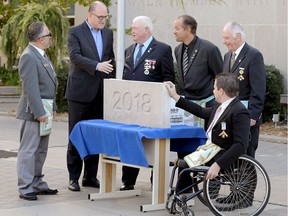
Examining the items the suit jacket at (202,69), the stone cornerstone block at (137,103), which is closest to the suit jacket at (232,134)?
the stone cornerstone block at (137,103)

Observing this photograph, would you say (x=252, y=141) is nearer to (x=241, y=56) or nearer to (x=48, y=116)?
(x=241, y=56)

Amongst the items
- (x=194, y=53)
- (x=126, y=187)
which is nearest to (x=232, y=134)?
(x=194, y=53)

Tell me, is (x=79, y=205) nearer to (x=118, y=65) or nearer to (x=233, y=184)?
(x=233, y=184)

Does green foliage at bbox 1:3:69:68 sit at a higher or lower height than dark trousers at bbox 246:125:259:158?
higher

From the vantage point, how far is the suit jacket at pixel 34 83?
8.47 metres

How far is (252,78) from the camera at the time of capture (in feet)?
27.0

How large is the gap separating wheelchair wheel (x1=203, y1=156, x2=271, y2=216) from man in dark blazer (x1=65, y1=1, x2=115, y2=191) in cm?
222

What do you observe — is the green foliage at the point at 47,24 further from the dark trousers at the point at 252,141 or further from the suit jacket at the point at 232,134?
the suit jacket at the point at 232,134

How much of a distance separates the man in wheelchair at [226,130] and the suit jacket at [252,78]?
0.60 m

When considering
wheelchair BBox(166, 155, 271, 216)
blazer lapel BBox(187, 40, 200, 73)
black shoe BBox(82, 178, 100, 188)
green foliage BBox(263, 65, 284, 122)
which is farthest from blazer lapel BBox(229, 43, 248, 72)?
green foliage BBox(263, 65, 284, 122)

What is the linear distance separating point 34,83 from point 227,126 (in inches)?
88.8

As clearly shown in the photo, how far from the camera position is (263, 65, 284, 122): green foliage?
15.3m

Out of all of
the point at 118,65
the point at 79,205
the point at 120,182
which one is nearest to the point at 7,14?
the point at 118,65

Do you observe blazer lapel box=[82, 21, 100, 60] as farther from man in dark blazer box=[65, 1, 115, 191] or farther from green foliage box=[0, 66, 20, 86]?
green foliage box=[0, 66, 20, 86]
